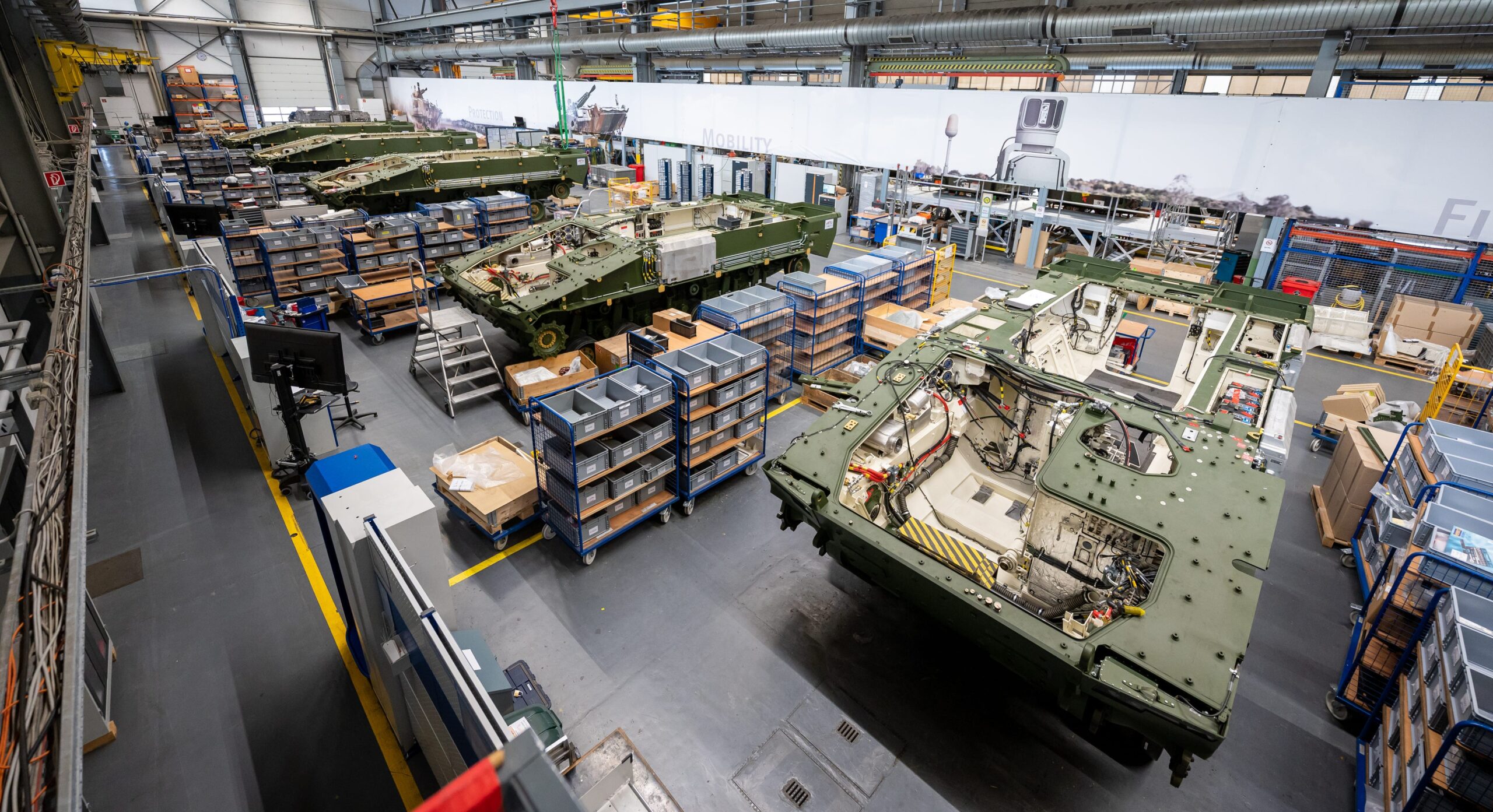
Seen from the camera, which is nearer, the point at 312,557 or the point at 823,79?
the point at 312,557

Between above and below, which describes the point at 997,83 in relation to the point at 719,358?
above

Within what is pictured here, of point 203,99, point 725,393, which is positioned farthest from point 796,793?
point 203,99

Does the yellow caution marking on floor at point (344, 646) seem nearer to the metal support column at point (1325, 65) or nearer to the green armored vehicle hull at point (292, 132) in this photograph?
the metal support column at point (1325, 65)

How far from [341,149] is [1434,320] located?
85.5ft

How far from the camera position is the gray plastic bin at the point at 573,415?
5.41 meters

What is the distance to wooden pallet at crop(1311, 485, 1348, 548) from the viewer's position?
6406 mm

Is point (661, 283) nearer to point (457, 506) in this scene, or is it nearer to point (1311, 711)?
point (457, 506)

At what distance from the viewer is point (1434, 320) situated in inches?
418

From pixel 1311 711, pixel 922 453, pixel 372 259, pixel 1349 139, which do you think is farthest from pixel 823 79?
pixel 1311 711

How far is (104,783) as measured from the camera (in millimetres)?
3977

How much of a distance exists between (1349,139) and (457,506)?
14685mm

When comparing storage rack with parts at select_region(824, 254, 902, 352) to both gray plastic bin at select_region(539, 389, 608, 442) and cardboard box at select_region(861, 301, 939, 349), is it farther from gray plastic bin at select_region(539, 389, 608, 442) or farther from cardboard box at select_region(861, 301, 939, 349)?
gray plastic bin at select_region(539, 389, 608, 442)

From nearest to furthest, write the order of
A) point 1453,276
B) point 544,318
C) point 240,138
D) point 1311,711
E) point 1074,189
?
point 1311,711, point 544,318, point 1453,276, point 1074,189, point 240,138

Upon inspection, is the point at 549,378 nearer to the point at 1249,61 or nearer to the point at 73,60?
the point at 1249,61
